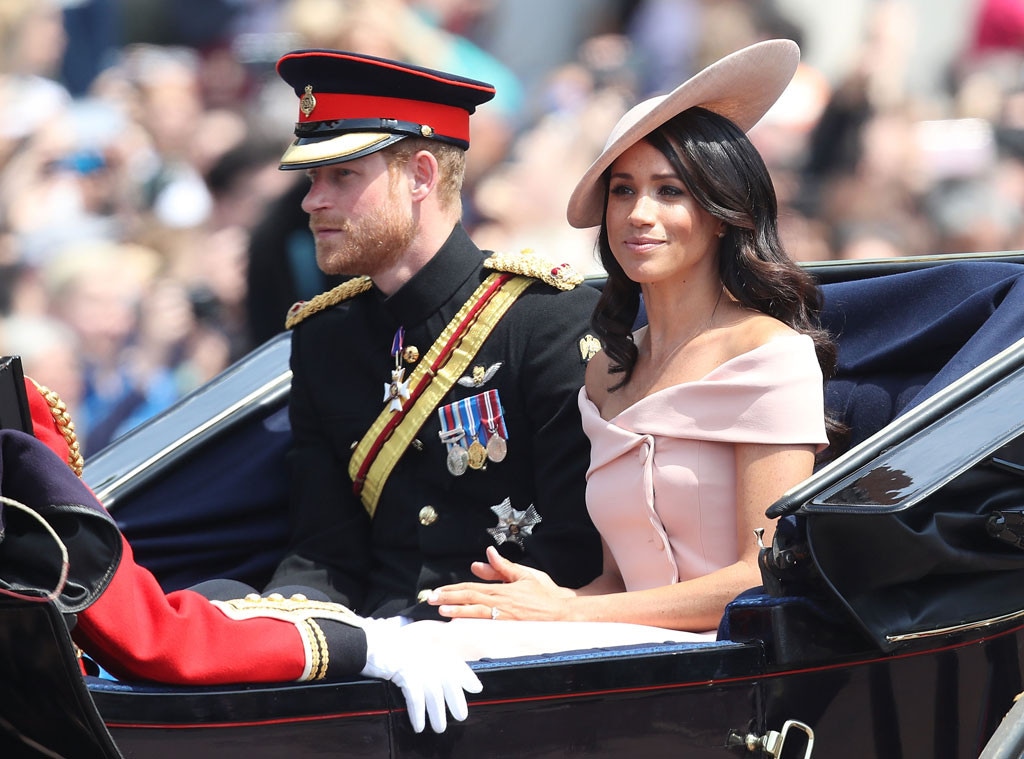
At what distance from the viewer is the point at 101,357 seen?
18.2 feet

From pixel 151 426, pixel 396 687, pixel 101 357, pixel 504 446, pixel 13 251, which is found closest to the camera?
pixel 396 687

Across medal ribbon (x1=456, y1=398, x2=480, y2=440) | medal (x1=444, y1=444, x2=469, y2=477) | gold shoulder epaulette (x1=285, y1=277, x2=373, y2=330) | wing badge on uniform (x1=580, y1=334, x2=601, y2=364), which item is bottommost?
medal (x1=444, y1=444, x2=469, y2=477)

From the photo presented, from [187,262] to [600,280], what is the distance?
9.13 feet

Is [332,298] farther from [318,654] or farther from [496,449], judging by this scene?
[318,654]

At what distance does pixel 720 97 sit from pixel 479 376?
745mm

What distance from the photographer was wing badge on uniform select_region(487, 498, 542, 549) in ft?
9.49

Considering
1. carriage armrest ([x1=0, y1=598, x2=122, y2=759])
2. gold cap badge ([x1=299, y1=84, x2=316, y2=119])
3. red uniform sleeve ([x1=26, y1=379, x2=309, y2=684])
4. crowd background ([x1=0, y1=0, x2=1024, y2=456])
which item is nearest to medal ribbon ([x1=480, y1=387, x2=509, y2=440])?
gold cap badge ([x1=299, y1=84, x2=316, y2=119])

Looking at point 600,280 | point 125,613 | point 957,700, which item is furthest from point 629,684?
point 600,280

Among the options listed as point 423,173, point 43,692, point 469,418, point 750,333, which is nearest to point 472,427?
point 469,418

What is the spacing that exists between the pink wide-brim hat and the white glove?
3.00 ft

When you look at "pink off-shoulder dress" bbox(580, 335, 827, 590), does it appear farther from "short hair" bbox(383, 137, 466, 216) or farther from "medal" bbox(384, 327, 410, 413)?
"short hair" bbox(383, 137, 466, 216)

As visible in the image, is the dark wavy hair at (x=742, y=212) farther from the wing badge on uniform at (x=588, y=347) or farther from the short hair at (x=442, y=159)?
the short hair at (x=442, y=159)

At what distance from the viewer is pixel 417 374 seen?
9.95 feet

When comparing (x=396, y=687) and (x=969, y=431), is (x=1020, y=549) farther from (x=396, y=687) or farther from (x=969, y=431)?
(x=396, y=687)
